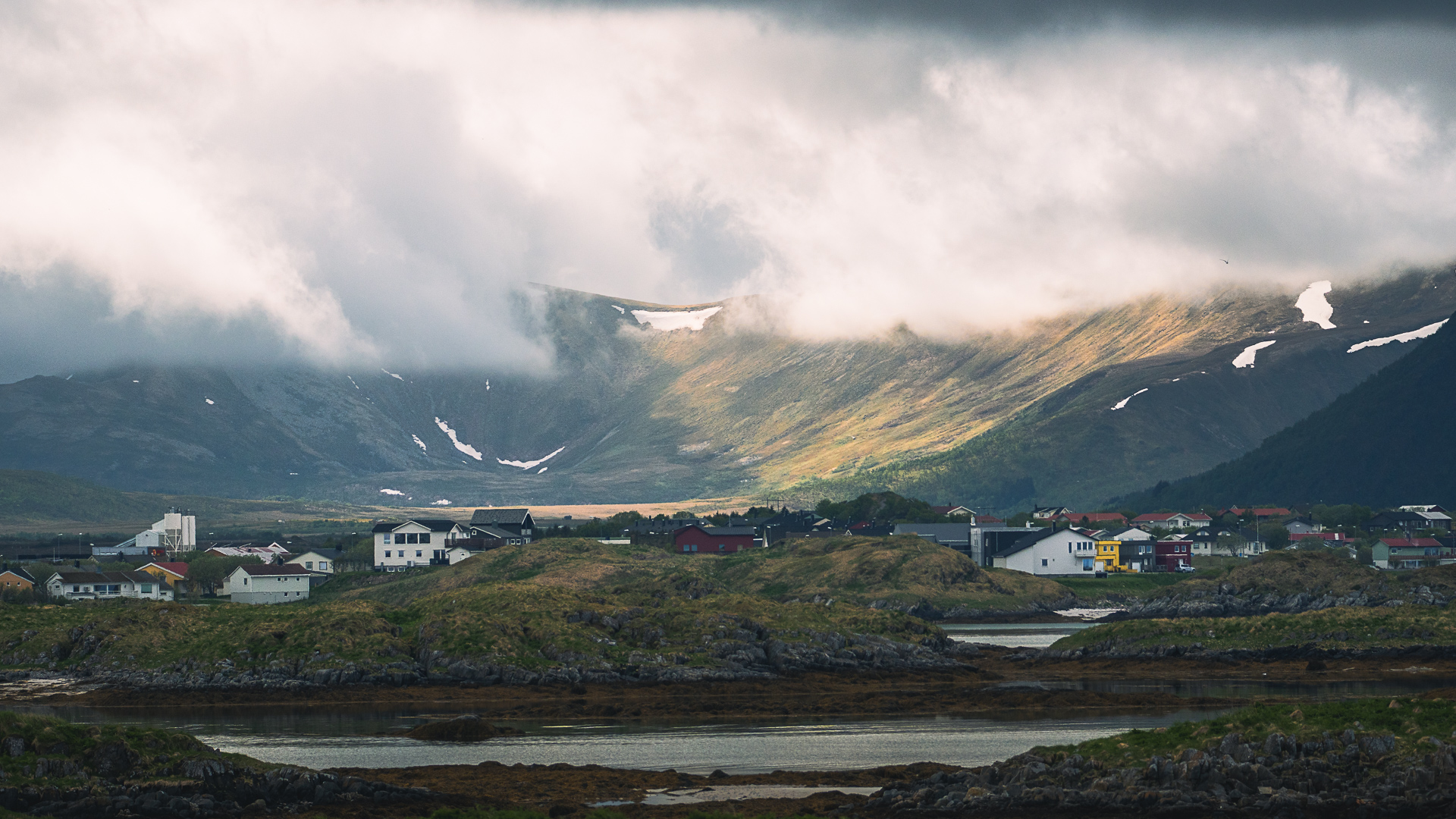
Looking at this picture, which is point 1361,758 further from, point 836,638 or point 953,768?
point 836,638

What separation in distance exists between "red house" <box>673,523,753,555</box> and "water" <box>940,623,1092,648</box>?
4565 cm

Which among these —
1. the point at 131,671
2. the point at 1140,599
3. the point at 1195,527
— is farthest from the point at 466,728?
the point at 1195,527

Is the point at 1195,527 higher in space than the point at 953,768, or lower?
higher

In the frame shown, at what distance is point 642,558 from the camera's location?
12975 cm

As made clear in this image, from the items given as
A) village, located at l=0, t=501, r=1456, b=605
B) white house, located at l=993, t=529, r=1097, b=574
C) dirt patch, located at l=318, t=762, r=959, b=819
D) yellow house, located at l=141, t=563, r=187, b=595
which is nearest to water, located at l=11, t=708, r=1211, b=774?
dirt patch, located at l=318, t=762, r=959, b=819

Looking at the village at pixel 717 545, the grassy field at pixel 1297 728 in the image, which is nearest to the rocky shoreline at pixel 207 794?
the grassy field at pixel 1297 728

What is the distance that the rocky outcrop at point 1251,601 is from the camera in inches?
3935

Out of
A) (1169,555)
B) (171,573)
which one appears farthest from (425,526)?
(1169,555)

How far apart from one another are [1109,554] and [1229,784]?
11873cm

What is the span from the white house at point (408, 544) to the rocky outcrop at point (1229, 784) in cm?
11350

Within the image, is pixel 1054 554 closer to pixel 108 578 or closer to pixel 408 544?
pixel 408 544

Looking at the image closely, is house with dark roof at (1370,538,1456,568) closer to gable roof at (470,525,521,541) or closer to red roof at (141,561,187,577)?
gable roof at (470,525,521,541)

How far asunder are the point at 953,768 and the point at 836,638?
37059mm

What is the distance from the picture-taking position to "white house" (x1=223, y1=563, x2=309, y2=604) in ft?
401
